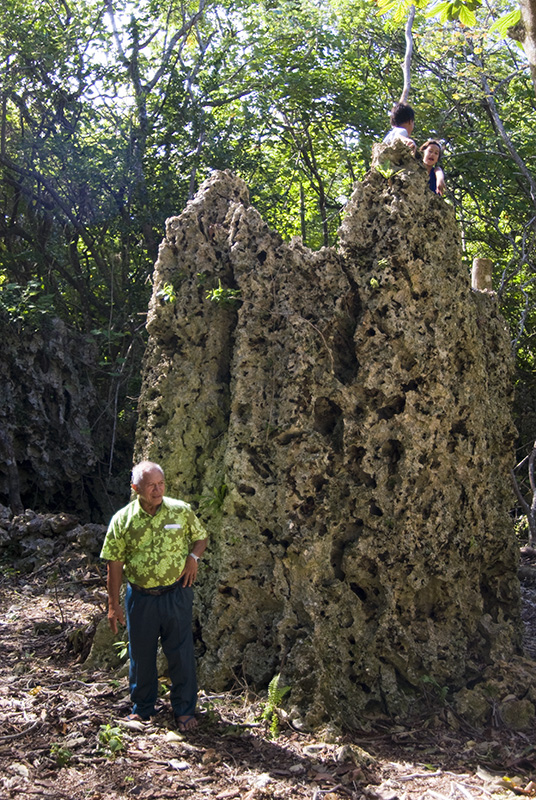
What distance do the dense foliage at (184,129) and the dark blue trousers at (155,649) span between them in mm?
5317

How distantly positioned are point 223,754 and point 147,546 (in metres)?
1.13

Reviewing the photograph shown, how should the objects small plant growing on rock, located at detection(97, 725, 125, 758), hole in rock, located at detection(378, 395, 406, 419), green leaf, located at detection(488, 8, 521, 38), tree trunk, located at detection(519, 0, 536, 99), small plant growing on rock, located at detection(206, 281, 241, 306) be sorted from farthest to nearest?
1. small plant growing on rock, located at detection(206, 281, 241, 306)
2. hole in rock, located at detection(378, 395, 406, 419)
3. small plant growing on rock, located at detection(97, 725, 125, 758)
4. green leaf, located at detection(488, 8, 521, 38)
5. tree trunk, located at detection(519, 0, 536, 99)

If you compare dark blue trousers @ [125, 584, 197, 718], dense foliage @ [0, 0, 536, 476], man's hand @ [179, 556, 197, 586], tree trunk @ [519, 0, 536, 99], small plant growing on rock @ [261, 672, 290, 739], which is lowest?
small plant growing on rock @ [261, 672, 290, 739]

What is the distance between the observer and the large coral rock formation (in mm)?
4332

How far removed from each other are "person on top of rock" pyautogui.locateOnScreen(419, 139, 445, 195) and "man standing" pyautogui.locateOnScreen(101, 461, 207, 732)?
2.65 metres

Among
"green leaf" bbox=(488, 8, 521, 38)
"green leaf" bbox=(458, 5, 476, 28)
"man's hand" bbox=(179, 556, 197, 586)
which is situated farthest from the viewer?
"man's hand" bbox=(179, 556, 197, 586)

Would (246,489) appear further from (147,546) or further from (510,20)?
(510,20)

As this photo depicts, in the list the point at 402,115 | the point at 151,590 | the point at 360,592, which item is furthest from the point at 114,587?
the point at 402,115

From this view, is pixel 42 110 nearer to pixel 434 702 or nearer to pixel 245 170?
pixel 245 170

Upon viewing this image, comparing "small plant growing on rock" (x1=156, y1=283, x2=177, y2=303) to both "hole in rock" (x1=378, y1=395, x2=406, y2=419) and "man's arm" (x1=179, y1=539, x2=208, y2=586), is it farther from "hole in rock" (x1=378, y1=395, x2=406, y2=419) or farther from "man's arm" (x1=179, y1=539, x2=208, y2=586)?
"man's arm" (x1=179, y1=539, x2=208, y2=586)

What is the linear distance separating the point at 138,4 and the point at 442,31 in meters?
4.38

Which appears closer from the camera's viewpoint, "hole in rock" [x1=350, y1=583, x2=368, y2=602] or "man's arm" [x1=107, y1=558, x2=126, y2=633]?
"man's arm" [x1=107, y1=558, x2=126, y2=633]

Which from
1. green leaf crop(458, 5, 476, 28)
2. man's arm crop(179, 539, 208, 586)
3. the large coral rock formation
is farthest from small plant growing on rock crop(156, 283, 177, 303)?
green leaf crop(458, 5, 476, 28)

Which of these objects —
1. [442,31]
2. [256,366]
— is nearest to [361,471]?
[256,366]
